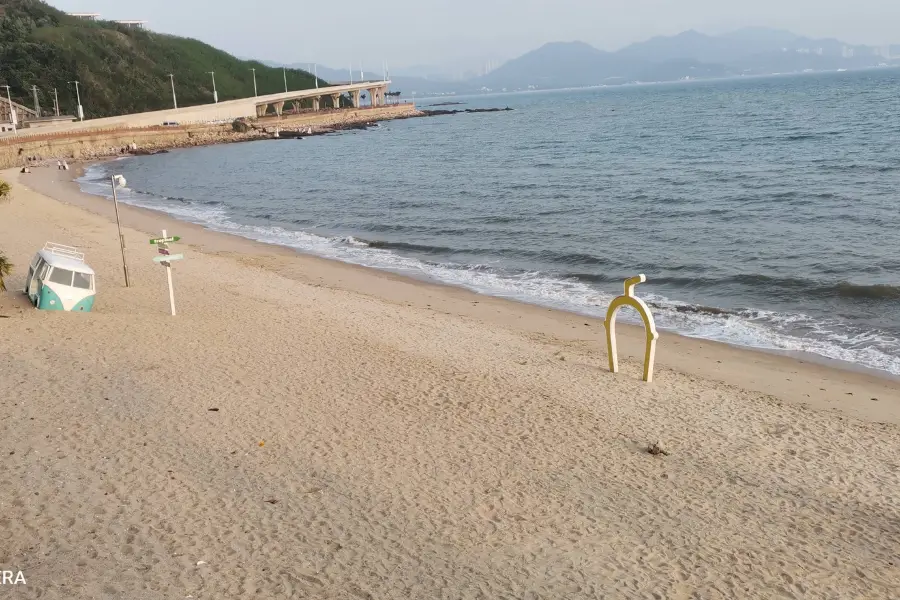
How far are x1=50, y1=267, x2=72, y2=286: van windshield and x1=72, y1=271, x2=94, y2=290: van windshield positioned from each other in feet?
0.36

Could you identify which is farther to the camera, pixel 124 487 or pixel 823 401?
pixel 823 401

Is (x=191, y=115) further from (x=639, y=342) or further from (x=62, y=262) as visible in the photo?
(x=639, y=342)

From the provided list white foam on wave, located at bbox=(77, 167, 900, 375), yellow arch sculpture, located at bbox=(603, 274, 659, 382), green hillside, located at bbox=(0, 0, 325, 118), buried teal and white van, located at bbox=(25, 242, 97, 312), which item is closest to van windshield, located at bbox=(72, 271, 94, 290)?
buried teal and white van, located at bbox=(25, 242, 97, 312)

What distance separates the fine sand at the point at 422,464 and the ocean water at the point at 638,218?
3427 millimetres

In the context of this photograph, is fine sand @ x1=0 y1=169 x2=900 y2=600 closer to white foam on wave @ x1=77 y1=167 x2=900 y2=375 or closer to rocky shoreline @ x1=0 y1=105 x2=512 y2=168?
white foam on wave @ x1=77 y1=167 x2=900 y2=375

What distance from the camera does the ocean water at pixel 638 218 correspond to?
15.6 meters

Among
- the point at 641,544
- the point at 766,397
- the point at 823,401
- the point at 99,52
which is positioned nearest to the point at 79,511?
the point at 641,544

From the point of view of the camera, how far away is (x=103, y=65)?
10100 centimetres

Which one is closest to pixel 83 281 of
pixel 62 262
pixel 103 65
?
pixel 62 262

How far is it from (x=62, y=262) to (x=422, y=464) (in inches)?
354

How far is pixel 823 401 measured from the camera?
34.6ft

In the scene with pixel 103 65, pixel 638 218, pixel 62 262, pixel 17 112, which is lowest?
pixel 638 218

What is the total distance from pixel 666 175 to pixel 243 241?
64.3 ft

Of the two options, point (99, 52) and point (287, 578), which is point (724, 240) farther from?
point (99, 52)
